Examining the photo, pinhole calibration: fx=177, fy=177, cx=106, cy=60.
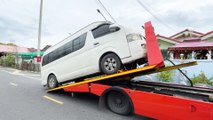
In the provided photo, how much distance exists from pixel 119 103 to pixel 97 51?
5.69 feet

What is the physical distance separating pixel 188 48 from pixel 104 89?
11.1m

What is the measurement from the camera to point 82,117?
186 inches

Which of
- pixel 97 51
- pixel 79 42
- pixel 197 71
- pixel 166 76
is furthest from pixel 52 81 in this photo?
pixel 197 71

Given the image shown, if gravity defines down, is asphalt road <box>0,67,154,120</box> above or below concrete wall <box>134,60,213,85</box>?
below

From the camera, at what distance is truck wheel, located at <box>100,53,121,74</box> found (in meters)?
5.13

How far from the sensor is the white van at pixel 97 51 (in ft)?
16.4

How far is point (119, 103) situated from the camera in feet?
16.0

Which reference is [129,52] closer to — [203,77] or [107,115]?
[107,115]

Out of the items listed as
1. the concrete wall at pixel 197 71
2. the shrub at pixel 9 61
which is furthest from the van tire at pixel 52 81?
the shrub at pixel 9 61

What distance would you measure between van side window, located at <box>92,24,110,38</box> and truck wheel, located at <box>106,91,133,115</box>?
184 centimetres

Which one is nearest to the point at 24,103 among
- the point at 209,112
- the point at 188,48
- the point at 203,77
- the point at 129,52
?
the point at 129,52

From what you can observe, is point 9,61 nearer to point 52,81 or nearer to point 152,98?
point 52,81

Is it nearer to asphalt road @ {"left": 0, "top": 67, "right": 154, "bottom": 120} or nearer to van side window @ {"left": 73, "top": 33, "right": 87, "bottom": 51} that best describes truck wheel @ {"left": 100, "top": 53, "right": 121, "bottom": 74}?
van side window @ {"left": 73, "top": 33, "right": 87, "bottom": 51}

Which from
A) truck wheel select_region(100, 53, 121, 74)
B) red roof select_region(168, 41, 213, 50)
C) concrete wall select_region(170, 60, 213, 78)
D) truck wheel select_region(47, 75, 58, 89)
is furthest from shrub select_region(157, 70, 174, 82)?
truck wheel select_region(47, 75, 58, 89)
